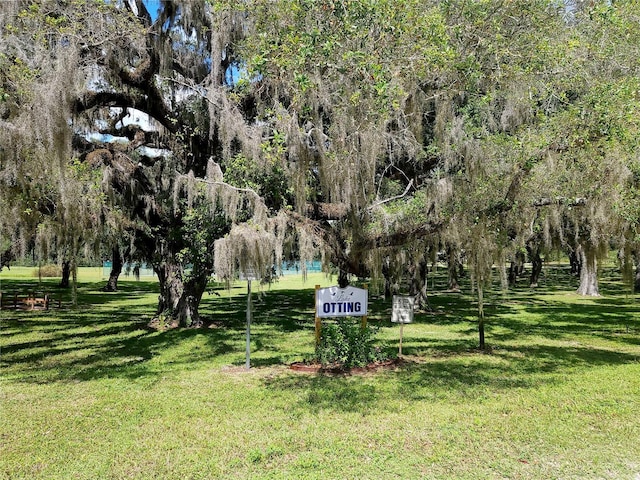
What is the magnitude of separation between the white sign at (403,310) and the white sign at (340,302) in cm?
56

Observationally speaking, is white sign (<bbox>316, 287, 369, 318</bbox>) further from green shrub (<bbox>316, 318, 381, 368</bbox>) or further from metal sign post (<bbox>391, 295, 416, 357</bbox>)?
metal sign post (<bbox>391, 295, 416, 357</bbox>)

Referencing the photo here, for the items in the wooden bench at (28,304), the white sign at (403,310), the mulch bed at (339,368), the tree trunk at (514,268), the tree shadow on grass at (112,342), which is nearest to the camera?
the mulch bed at (339,368)

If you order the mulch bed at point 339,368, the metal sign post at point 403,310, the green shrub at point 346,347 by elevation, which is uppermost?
the metal sign post at point 403,310

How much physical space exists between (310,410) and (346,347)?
1.83 m

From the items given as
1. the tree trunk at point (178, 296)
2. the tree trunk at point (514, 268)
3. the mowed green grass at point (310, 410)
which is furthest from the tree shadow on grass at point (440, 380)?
the tree trunk at point (514, 268)

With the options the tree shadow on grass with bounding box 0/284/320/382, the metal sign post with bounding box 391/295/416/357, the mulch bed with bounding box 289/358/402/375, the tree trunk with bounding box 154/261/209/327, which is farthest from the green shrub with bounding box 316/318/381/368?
the tree trunk with bounding box 154/261/209/327

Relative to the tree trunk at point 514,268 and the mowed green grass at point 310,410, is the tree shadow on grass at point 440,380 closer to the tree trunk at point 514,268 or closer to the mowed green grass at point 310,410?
the mowed green grass at point 310,410

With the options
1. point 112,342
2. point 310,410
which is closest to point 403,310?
point 310,410

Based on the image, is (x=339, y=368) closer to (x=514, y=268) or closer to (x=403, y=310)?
(x=403, y=310)

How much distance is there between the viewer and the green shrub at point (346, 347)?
6398 millimetres

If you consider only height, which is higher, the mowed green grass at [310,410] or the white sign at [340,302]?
the white sign at [340,302]

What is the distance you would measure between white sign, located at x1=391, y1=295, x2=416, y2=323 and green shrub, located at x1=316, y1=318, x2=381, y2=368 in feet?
1.63

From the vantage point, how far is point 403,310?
6.94 metres

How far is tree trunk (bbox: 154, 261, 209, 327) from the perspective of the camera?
10625 mm
